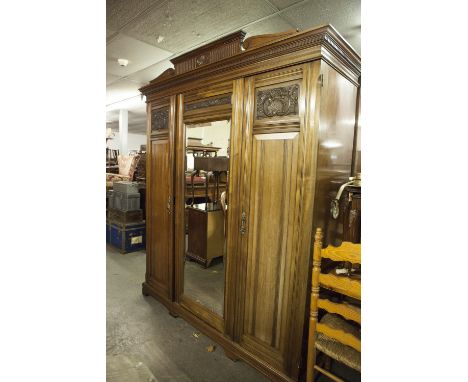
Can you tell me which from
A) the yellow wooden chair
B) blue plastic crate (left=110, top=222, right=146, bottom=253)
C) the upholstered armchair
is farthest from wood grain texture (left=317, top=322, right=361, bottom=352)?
the upholstered armchair

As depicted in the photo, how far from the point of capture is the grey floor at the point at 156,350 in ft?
6.45

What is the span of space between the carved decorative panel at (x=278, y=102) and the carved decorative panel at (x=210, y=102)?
30 cm

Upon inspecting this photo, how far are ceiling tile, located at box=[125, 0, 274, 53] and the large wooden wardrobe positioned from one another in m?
0.31

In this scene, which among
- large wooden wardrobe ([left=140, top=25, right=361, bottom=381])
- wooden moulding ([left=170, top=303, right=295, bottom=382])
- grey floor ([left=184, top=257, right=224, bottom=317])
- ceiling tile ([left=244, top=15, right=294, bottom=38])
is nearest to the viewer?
large wooden wardrobe ([left=140, top=25, right=361, bottom=381])

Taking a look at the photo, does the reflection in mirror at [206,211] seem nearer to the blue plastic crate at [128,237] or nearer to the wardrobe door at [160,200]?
the wardrobe door at [160,200]

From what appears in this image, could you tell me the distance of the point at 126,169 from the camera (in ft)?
22.0

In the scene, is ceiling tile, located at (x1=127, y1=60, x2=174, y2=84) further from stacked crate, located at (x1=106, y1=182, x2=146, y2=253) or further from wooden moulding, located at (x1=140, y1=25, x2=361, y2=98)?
stacked crate, located at (x1=106, y1=182, x2=146, y2=253)

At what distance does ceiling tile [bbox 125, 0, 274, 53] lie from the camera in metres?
2.07

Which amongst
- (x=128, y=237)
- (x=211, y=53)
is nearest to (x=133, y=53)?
(x=211, y=53)

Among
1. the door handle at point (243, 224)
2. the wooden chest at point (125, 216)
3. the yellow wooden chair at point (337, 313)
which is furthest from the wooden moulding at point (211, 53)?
A: the wooden chest at point (125, 216)

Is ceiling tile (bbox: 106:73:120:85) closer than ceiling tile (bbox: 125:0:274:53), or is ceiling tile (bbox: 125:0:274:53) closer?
ceiling tile (bbox: 125:0:274:53)
